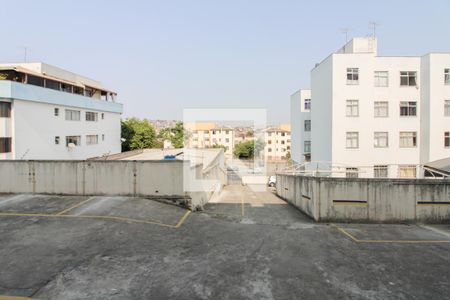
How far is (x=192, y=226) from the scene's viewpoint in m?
9.72

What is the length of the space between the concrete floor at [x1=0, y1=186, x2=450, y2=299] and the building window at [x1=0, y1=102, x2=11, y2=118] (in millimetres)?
Result: 13885

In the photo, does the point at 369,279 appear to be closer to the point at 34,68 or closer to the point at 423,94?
the point at 423,94

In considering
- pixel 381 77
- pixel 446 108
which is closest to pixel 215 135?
pixel 381 77

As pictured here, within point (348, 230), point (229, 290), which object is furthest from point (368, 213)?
point (229, 290)

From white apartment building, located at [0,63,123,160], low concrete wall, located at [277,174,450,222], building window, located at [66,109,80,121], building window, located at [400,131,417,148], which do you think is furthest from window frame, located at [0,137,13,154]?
building window, located at [400,131,417,148]

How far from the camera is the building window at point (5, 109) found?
21461mm

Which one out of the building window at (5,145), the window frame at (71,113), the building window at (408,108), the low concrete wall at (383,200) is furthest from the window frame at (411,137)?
the building window at (5,145)

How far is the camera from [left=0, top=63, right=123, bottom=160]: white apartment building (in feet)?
72.1

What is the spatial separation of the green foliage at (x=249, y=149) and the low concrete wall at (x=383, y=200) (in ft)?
241

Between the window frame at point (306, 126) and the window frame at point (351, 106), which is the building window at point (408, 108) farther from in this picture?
the window frame at point (306, 126)

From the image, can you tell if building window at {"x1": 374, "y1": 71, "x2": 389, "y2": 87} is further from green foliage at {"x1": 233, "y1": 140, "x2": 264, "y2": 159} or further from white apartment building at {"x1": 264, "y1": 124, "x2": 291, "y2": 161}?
white apartment building at {"x1": 264, "y1": 124, "x2": 291, "y2": 161}

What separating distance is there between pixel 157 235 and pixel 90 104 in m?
27.5

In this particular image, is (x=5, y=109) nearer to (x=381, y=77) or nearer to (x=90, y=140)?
(x=90, y=140)

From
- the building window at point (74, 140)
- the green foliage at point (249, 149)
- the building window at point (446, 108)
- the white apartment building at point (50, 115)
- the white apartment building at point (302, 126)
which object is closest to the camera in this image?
the white apartment building at point (50, 115)
